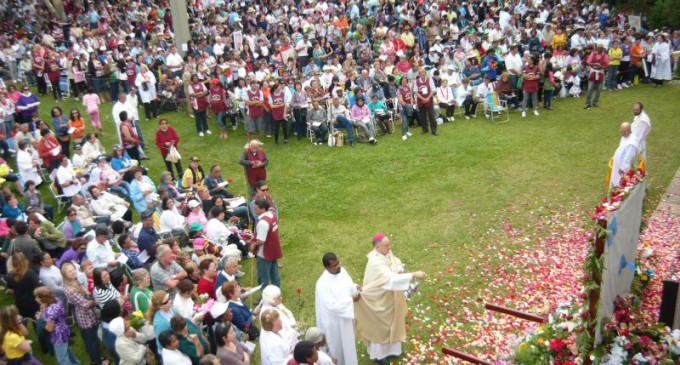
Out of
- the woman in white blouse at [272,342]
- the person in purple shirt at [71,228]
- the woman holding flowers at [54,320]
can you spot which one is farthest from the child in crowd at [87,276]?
the woman in white blouse at [272,342]

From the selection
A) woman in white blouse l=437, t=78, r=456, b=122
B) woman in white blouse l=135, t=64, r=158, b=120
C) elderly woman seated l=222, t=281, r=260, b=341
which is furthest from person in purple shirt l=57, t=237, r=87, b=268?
woman in white blouse l=437, t=78, r=456, b=122

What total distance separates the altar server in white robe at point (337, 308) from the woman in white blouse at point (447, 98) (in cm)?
1079

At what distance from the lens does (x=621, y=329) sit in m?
6.86

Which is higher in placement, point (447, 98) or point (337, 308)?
point (447, 98)

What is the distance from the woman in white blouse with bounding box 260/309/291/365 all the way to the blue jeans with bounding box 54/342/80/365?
2.97 metres

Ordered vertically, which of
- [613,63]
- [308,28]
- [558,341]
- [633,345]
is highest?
[308,28]

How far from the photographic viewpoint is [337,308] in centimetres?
736

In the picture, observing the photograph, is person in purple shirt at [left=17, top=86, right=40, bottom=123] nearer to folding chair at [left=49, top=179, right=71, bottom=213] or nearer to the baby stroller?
the baby stroller

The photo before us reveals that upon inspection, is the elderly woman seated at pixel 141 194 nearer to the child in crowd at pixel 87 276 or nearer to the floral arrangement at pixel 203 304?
the child in crowd at pixel 87 276

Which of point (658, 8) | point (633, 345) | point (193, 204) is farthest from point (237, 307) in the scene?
point (658, 8)

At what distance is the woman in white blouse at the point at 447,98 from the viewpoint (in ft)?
57.3

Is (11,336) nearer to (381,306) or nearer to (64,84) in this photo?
(381,306)

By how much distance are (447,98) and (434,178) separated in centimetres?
452

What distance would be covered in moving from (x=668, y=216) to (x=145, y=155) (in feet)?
39.7
